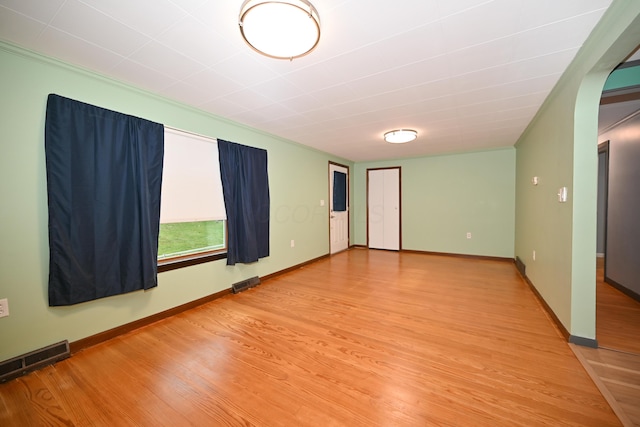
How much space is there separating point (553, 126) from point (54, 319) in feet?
15.7

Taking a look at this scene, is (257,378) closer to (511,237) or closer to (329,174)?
(329,174)

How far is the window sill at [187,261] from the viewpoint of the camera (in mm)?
2618

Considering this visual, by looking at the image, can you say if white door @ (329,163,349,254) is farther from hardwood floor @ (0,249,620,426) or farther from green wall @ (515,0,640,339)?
green wall @ (515,0,640,339)

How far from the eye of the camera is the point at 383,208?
619 cm

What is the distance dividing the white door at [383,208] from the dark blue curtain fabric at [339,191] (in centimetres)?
69

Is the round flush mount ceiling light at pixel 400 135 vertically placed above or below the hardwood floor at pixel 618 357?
above

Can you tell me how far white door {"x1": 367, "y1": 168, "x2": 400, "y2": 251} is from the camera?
6.04m

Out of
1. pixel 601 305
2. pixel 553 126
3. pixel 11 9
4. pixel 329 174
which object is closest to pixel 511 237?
pixel 601 305

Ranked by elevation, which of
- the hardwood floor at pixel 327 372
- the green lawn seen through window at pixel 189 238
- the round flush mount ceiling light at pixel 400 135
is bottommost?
the hardwood floor at pixel 327 372

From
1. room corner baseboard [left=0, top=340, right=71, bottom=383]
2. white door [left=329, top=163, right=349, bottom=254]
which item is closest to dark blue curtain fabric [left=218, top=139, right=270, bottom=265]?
room corner baseboard [left=0, top=340, right=71, bottom=383]

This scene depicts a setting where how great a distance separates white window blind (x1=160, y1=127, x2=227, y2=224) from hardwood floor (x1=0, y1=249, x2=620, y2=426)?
1118mm

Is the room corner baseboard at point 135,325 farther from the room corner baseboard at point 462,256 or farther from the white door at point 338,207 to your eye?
the room corner baseboard at point 462,256

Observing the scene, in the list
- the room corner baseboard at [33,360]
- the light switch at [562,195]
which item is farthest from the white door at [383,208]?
the room corner baseboard at [33,360]

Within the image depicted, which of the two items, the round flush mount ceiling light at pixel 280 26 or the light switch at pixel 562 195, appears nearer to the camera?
the round flush mount ceiling light at pixel 280 26
